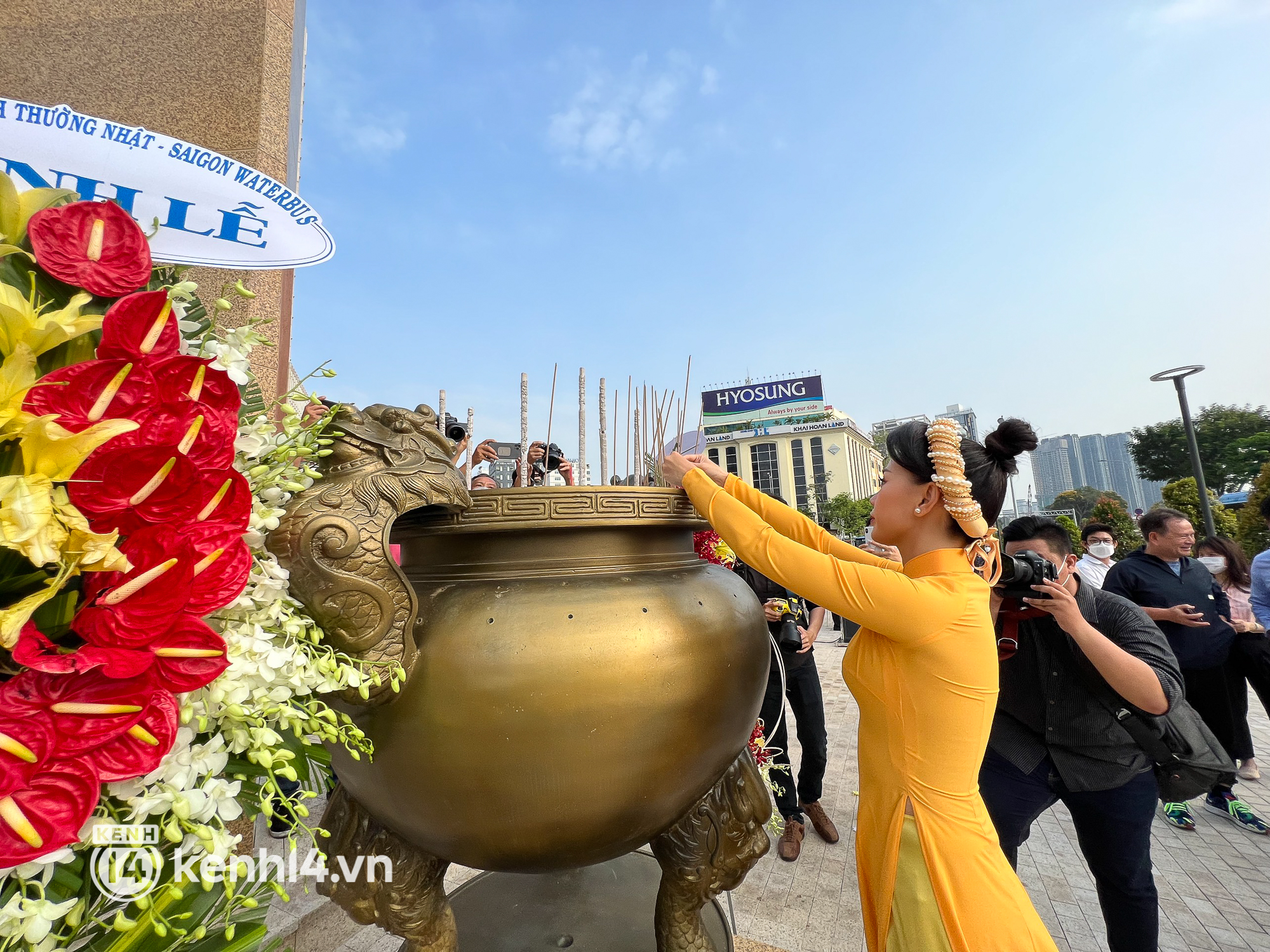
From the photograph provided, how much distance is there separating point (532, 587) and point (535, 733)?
9.7 inches

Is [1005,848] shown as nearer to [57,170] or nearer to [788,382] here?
[57,170]

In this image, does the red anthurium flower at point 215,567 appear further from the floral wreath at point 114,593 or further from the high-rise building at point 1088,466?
the high-rise building at point 1088,466

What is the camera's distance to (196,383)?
649 mm

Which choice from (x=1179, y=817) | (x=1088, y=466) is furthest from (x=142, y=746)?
(x=1088, y=466)

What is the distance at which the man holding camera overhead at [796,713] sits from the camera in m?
3.12

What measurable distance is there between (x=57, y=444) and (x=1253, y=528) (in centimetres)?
1564

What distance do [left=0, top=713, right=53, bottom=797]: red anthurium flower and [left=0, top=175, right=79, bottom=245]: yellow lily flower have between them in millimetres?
469

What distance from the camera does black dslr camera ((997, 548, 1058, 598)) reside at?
5.45 ft

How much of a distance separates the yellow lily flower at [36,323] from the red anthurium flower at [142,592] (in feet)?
0.66

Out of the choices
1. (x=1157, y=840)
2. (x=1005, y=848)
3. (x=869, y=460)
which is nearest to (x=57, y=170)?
(x=1005, y=848)

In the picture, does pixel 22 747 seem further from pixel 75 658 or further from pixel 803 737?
pixel 803 737

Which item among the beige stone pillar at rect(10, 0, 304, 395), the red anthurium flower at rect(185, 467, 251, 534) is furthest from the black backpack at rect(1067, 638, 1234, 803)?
the beige stone pillar at rect(10, 0, 304, 395)

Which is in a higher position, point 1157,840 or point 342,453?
point 342,453

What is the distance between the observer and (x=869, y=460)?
Result: 5572cm
